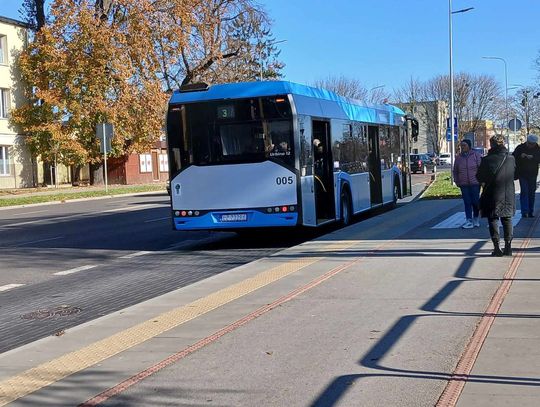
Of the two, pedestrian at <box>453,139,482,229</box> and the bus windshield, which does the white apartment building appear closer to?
the bus windshield

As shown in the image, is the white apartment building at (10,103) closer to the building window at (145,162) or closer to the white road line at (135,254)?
the building window at (145,162)

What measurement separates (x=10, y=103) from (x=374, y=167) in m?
33.3

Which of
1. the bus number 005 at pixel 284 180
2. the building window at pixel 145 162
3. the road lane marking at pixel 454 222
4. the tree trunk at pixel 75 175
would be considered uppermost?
the building window at pixel 145 162

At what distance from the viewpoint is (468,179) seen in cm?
1374

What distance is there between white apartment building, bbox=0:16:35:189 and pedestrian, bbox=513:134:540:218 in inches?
1455

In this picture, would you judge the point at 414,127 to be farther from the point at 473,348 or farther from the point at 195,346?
the point at 195,346

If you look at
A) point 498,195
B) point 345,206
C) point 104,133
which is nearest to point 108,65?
point 104,133

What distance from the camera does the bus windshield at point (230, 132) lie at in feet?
42.7

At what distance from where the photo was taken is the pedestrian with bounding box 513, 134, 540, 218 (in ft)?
49.0

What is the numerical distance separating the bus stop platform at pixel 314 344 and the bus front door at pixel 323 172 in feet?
15.7

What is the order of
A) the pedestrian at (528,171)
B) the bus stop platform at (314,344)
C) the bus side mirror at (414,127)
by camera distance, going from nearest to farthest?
the bus stop platform at (314,344), the pedestrian at (528,171), the bus side mirror at (414,127)

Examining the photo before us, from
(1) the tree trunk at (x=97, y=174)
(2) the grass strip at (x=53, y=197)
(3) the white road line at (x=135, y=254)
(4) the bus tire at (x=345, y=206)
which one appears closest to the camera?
(3) the white road line at (x=135, y=254)

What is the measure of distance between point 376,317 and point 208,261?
18.6ft

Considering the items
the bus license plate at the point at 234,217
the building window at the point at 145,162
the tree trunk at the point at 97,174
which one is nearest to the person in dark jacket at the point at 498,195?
the bus license plate at the point at 234,217
